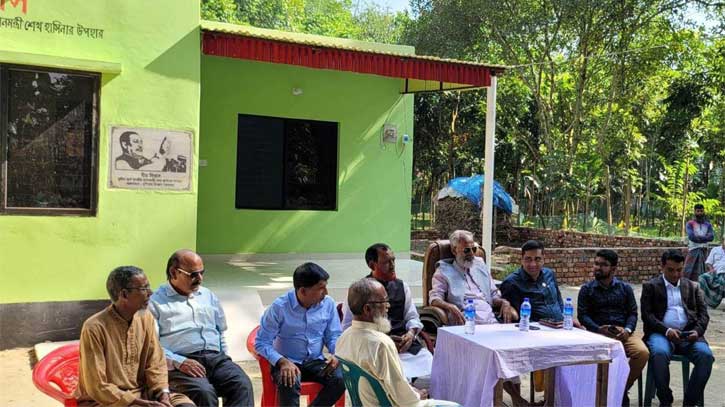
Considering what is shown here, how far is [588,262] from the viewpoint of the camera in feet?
37.2

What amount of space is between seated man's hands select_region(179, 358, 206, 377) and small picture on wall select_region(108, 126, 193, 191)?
3.11 metres

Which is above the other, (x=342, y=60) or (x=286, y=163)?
(x=342, y=60)

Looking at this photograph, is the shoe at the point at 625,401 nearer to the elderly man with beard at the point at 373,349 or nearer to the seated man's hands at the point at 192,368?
the elderly man with beard at the point at 373,349

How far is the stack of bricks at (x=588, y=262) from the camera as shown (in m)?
11.1

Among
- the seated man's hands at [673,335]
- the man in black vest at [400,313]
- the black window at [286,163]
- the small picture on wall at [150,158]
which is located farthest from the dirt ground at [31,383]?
the black window at [286,163]

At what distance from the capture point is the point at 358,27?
36.9 meters

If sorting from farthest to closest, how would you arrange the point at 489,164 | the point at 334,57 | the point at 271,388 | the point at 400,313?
the point at 489,164 < the point at 334,57 < the point at 400,313 < the point at 271,388

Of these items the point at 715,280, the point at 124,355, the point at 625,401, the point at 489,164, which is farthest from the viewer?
the point at 715,280

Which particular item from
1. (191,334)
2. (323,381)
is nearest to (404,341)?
(323,381)

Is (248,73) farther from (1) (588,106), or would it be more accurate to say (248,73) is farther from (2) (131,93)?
(1) (588,106)

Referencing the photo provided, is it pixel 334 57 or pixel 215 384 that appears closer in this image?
pixel 215 384

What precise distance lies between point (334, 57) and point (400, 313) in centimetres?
342

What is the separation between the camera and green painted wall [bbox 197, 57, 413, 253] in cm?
951

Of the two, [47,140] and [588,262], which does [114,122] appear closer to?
[47,140]
